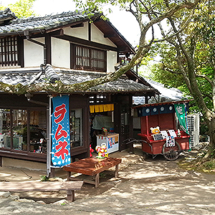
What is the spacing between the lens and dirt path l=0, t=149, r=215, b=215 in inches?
251

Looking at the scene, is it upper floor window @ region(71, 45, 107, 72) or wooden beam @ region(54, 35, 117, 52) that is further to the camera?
upper floor window @ region(71, 45, 107, 72)

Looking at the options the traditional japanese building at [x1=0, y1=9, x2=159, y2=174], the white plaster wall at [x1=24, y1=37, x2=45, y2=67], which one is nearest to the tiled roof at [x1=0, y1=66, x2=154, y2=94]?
the traditional japanese building at [x1=0, y1=9, x2=159, y2=174]

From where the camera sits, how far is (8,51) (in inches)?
458

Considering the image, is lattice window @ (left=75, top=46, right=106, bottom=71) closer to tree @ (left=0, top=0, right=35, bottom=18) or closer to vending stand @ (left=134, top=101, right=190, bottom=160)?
vending stand @ (left=134, top=101, right=190, bottom=160)

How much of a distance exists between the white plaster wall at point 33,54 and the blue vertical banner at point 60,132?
7.77 ft

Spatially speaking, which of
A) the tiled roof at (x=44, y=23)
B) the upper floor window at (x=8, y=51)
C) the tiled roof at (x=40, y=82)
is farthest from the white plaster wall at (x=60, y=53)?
the upper floor window at (x=8, y=51)

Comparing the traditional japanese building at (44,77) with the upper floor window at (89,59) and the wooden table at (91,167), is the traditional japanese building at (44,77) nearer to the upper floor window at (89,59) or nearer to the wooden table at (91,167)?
the upper floor window at (89,59)

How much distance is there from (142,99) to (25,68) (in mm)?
10952

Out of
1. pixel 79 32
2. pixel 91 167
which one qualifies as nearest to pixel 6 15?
pixel 79 32

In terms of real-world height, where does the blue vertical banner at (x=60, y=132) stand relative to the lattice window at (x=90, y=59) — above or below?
below

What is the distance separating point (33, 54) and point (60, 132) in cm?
379

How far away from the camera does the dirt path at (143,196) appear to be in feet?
20.9

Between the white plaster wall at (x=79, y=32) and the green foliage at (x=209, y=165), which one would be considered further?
the white plaster wall at (x=79, y=32)

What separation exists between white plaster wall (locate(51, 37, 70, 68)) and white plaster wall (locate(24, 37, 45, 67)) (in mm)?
468
